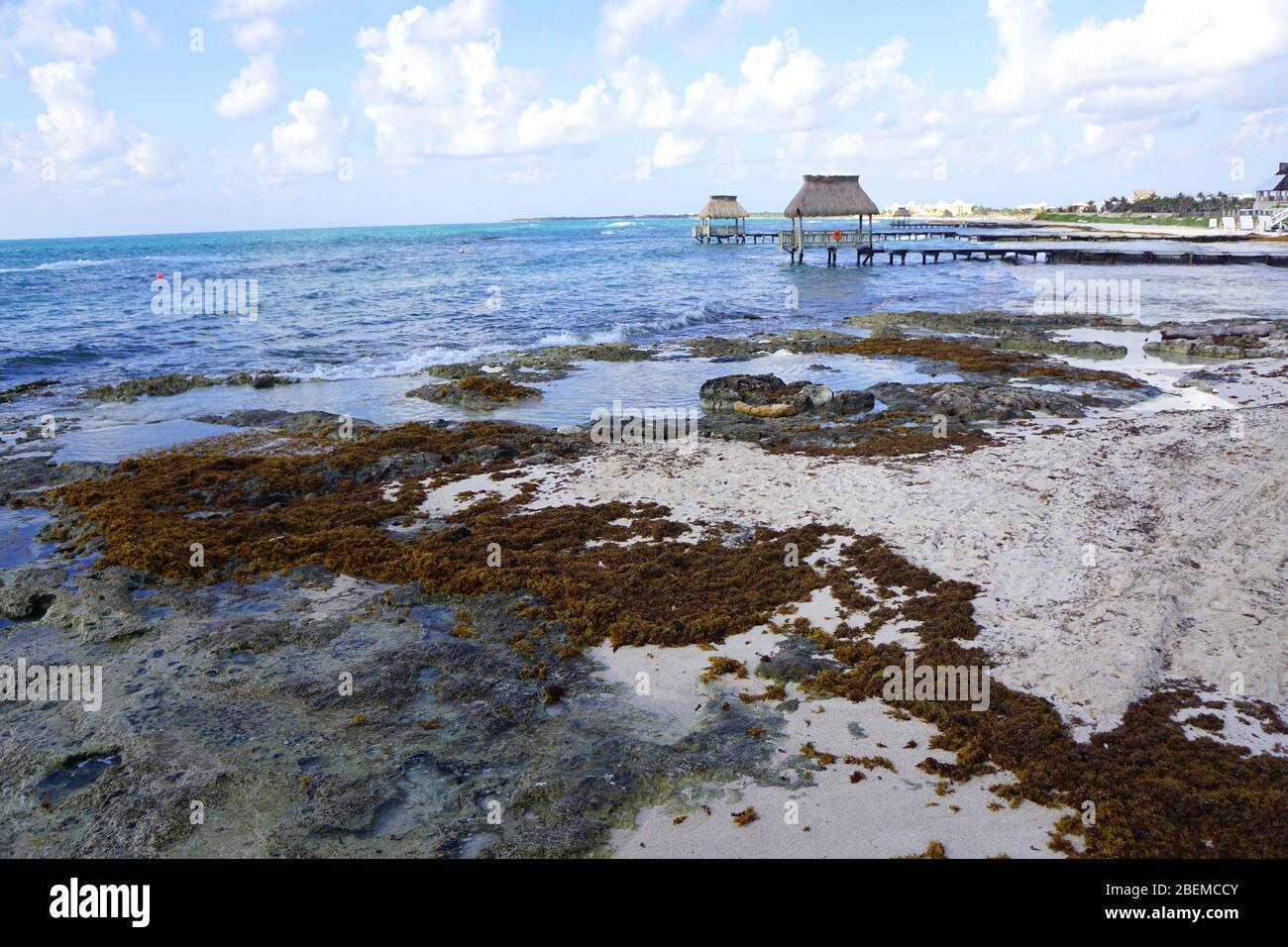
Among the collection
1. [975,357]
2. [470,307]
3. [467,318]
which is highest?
[470,307]

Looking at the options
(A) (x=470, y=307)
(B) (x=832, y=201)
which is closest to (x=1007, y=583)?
(A) (x=470, y=307)

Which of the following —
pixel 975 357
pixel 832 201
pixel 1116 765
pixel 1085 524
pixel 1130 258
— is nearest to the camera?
pixel 1116 765

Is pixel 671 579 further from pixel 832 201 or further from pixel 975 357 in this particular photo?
pixel 832 201

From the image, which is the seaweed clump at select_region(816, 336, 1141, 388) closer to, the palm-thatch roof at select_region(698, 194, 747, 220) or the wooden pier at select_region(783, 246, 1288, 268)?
the wooden pier at select_region(783, 246, 1288, 268)

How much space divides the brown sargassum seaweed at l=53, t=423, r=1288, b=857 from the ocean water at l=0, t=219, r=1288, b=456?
5714 millimetres

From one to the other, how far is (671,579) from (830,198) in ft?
176

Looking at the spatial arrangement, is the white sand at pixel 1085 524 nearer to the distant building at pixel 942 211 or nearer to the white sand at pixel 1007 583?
the white sand at pixel 1007 583

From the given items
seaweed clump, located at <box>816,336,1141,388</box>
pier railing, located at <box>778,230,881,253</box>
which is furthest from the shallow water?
seaweed clump, located at <box>816,336,1141,388</box>

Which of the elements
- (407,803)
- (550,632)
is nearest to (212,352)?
(550,632)

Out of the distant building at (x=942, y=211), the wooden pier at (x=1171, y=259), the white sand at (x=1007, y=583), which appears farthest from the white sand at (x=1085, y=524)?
the distant building at (x=942, y=211)

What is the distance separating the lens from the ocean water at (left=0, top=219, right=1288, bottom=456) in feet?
69.2

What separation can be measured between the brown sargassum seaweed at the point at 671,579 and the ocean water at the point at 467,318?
571 centimetres

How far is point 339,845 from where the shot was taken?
524 centimetres

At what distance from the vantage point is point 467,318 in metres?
36.6
